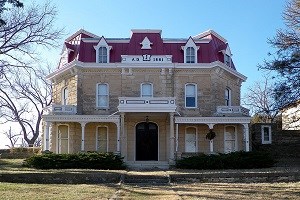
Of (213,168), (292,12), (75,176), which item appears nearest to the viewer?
(75,176)

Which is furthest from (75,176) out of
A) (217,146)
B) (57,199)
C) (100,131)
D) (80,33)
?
(80,33)

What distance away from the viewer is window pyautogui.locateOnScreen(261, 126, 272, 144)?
36781mm

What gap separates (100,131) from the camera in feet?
111

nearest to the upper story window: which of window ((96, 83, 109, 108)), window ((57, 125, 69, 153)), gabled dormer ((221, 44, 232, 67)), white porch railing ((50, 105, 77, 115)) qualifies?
white porch railing ((50, 105, 77, 115))

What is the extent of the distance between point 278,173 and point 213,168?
624cm

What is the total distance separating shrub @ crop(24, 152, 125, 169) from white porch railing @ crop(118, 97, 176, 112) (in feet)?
12.6

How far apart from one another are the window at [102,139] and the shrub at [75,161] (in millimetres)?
4642

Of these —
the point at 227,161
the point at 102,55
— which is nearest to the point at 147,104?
the point at 102,55

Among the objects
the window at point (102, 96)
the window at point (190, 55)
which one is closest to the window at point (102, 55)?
the window at point (102, 96)

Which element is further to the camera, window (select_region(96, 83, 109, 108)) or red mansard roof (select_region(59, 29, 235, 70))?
red mansard roof (select_region(59, 29, 235, 70))

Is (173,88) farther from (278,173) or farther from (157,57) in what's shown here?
(278,173)

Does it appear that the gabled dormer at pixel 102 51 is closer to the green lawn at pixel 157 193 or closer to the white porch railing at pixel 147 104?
the white porch railing at pixel 147 104

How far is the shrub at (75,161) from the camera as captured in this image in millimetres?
27688

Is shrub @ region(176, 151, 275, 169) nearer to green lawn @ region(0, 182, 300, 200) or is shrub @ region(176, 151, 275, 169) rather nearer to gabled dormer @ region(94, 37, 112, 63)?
green lawn @ region(0, 182, 300, 200)
